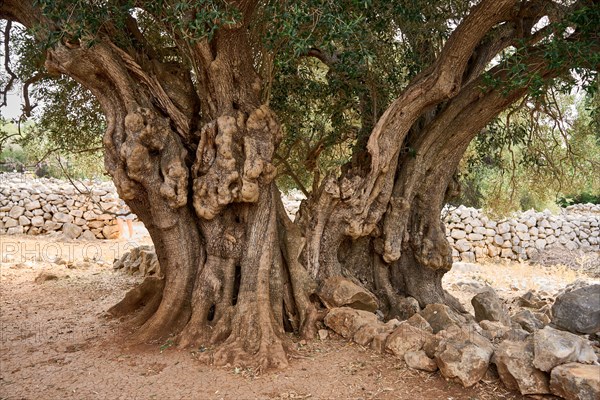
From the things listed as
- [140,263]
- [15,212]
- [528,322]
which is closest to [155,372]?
[528,322]

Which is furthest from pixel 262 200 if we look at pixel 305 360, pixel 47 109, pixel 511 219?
pixel 511 219

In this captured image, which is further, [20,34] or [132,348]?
[20,34]

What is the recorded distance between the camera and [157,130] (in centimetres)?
465

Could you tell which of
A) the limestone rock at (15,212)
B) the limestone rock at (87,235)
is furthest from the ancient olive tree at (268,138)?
the limestone rock at (15,212)

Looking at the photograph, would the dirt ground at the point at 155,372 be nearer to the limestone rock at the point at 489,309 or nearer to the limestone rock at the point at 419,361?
the limestone rock at the point at 419,361

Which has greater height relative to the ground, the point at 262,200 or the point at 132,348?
the point at 262,200

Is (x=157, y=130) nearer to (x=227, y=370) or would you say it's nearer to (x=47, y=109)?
(x=227, y=370)

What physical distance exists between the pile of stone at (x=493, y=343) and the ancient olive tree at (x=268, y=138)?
17.3 inches

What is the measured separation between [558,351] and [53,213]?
542 inches

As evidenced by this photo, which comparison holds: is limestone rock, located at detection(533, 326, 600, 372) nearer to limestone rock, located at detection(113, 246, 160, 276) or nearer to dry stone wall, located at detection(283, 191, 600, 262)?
limestone rock, located at detection(113, 246, 160, 276)

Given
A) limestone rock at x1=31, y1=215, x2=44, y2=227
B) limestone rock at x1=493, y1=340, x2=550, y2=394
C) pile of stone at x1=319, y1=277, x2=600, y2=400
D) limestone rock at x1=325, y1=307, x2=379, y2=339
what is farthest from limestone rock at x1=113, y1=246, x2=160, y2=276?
limestone rock at x1=493, y1=340, x2=550, y2=394

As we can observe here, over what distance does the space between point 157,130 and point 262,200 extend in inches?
54.1

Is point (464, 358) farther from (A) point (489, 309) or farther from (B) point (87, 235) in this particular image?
(B) point (87, 235)

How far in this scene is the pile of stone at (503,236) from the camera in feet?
44.2
